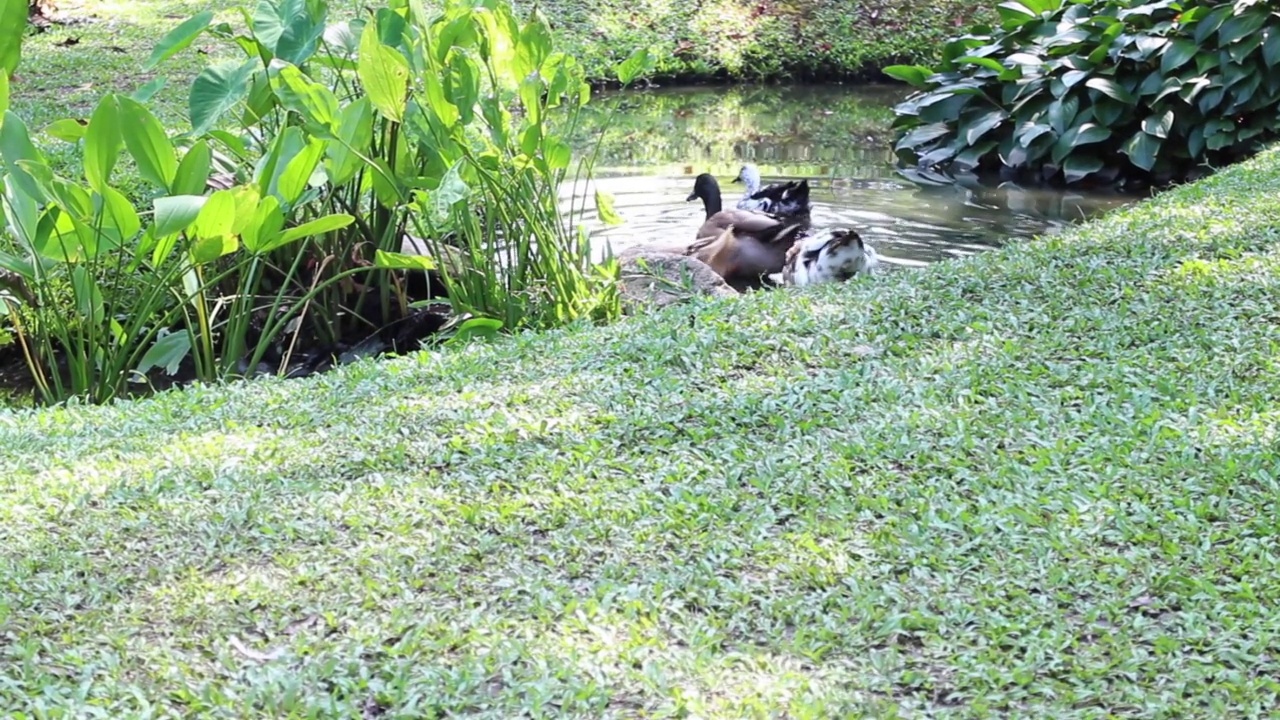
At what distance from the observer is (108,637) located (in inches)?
92.5

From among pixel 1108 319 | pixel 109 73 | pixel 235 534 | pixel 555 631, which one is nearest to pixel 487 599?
pixel 555 631

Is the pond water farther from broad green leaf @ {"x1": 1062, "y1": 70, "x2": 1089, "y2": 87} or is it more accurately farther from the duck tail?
broad green leaf @ {"x1": 1062, "y1": 70, "x2": 1089, "y2": 87}

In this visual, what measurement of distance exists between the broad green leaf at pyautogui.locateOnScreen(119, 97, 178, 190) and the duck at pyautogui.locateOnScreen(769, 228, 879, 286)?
2.88 m

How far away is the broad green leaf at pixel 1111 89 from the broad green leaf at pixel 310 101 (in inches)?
241

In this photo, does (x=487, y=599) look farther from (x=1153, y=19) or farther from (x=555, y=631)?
(x=1153, y=19)

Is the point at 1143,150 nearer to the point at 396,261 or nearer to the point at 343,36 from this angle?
the point at 343,36

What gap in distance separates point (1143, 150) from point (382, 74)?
6090 mm

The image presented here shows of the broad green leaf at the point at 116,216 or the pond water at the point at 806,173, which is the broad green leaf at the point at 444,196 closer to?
the pond water at the point at 806,173

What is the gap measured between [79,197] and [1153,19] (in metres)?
7.90

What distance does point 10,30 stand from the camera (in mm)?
4672

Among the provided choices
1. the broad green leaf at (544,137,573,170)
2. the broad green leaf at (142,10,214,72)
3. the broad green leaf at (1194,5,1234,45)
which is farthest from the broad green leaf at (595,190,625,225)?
the broad green leaf at (1194,5,1234,45)

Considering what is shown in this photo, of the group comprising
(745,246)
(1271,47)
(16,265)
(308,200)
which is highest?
(1271,47)

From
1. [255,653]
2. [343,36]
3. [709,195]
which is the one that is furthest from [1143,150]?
[255,653]

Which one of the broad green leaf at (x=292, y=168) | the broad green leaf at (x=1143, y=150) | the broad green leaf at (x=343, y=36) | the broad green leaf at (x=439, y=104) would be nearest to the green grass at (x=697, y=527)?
the broad green leaf at (x=292, y=168)
